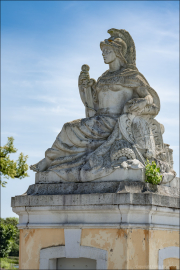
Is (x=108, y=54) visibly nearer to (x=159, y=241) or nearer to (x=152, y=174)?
(x=152, y=174)

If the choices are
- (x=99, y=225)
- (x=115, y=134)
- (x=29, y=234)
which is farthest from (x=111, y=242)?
(x=115, y=134)

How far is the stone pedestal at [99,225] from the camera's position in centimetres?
985

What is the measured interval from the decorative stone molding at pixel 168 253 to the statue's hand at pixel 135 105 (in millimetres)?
3181

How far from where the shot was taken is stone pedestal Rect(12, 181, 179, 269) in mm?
9852

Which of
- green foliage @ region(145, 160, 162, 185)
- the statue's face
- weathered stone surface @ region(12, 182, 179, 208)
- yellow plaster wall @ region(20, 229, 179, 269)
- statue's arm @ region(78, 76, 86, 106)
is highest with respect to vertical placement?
the statue's face

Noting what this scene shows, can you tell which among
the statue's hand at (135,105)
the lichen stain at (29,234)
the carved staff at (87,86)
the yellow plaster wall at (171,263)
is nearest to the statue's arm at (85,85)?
the carved staff at (87,86)

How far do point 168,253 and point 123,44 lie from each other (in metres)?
5.08

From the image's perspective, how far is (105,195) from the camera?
10.0 meters

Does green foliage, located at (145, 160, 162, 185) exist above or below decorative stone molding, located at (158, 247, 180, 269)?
above

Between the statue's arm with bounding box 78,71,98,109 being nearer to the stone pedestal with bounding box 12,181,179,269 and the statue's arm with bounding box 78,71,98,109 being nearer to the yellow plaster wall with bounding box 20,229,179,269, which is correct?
the stone pedestal with bounding box 12,181,179,269

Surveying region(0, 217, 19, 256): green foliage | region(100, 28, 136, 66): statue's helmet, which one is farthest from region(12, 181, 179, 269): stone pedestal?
region(0, 217, 19, 256): green foliage

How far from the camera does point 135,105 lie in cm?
1121

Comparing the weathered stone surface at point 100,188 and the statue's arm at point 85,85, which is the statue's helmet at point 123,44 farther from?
the weathered stone surface at point 100,188

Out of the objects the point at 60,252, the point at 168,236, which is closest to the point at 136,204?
the point at 168,236
